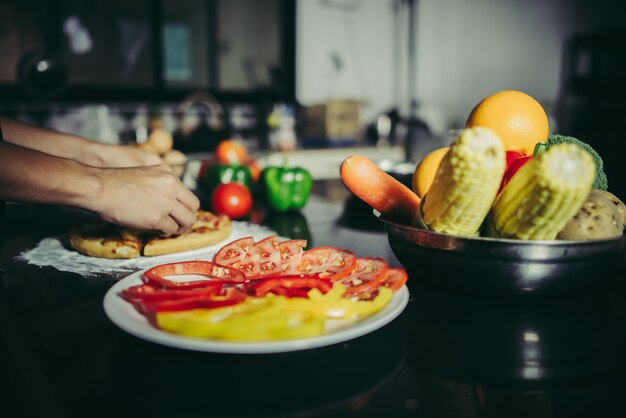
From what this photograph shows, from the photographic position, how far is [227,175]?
1676mm

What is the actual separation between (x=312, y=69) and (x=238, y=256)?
12.6 feet

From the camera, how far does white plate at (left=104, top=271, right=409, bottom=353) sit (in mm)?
463

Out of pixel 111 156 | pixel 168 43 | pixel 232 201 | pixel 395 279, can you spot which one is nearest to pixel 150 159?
pixel 111 156

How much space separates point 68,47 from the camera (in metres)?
4.41

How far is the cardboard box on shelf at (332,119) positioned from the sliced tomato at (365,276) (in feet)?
11.1

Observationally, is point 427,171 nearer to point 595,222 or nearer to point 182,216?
point 595,222

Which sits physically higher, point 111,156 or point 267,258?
point 111,156

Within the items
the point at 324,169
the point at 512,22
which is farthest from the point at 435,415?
the point at 512,22

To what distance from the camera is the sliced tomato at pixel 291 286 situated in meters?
0.59

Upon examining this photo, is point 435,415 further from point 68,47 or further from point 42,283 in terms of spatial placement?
point 68,47

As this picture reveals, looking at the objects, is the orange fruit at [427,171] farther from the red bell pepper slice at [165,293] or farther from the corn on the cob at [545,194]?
the red bell pepper slice at [165,293]

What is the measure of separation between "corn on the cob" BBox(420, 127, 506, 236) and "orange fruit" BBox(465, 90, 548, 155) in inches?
8.7

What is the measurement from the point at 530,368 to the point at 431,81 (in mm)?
4940

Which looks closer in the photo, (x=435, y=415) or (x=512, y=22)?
(x=435, y=415)
